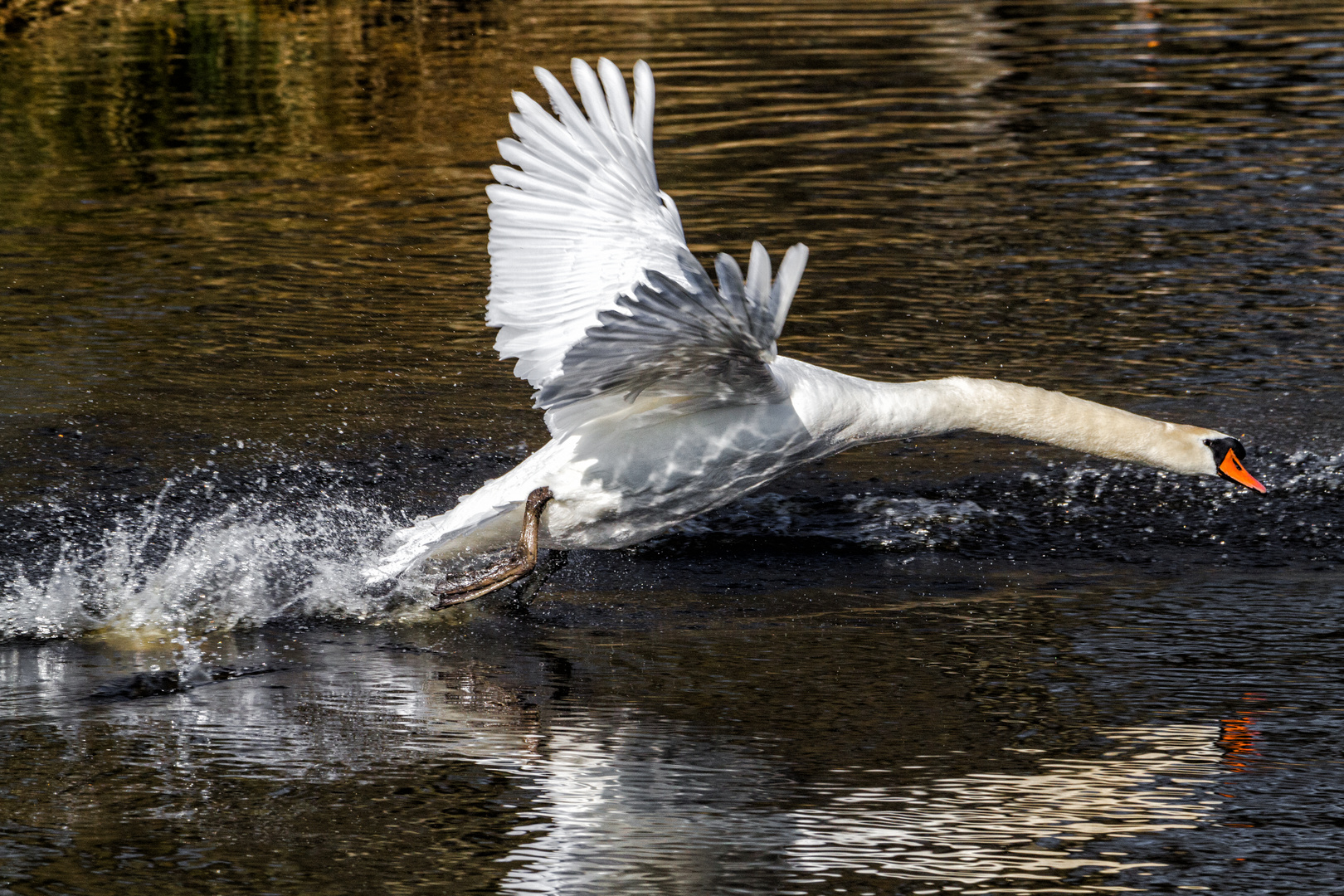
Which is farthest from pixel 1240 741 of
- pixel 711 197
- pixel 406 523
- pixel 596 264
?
pixel 711 197

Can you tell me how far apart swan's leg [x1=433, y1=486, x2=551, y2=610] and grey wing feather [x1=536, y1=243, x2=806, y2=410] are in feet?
1.23

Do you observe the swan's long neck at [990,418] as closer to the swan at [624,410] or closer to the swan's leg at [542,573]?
the swan at [624,410]

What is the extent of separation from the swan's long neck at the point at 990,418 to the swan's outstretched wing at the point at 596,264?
0.84 ft

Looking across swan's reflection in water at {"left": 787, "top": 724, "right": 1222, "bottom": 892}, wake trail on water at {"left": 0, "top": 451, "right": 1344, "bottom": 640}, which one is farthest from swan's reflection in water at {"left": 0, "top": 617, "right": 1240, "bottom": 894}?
wake trail on water at {"left": 0, "top": 451, "right": 1344, "bottom": 640}

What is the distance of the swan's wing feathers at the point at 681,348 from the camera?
14.9ft

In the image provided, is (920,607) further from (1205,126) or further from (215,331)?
(1205,126)

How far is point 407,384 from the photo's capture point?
28.6ft

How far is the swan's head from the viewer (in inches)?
233

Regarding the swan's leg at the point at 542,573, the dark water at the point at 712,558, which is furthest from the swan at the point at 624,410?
the dark water at the point at 712,558

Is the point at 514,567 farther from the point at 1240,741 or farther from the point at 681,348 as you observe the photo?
the point at 1240,741

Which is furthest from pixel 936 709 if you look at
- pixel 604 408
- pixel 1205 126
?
pixel 1205 126

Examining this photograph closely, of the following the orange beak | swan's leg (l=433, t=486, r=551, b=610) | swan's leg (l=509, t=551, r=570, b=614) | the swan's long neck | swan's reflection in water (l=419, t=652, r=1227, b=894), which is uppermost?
the swan's long neck

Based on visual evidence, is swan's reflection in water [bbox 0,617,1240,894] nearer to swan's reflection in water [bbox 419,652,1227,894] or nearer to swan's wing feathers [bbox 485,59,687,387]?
swan's reflection in water [bbox 419,652,1227,894]

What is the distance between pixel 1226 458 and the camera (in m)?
5.93
